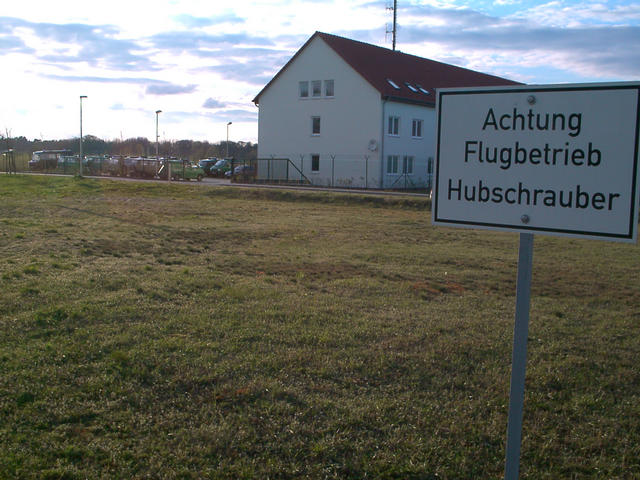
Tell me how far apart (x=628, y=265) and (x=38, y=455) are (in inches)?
454

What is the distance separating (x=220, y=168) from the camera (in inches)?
2239

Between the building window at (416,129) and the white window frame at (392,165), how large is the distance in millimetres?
2850

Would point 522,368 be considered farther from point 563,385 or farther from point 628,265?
point 628,265

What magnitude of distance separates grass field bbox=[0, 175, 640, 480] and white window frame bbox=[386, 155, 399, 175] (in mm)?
31830

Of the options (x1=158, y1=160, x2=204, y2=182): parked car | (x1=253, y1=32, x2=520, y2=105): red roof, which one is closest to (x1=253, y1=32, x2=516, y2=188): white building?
(x1=253, y1=32, x2=520, y2=105): red roof

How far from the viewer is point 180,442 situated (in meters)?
4.12

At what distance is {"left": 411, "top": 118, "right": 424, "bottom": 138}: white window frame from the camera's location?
45.0 meters

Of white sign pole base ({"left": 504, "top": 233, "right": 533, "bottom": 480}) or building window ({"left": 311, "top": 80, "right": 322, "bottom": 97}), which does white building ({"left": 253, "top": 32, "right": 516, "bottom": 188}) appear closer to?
building window ({"left": 311, "top": 80, "right": 322, "bottom": 97})

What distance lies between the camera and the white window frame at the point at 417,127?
45000 millimetres

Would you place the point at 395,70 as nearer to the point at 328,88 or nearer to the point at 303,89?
the point at 328,88

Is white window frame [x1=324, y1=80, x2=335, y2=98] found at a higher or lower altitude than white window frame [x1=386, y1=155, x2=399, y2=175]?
higher

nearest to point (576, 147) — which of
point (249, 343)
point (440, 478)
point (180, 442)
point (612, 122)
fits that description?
point (612, 122)

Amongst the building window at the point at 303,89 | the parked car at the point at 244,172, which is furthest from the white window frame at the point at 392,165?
the parked car at the point at 244,172

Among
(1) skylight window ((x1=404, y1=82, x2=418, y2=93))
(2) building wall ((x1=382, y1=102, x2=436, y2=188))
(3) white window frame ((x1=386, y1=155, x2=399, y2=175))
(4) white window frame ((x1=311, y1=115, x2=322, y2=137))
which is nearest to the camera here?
(2) building wall ((x1=382, y1=102, x2=436, y2=188))
